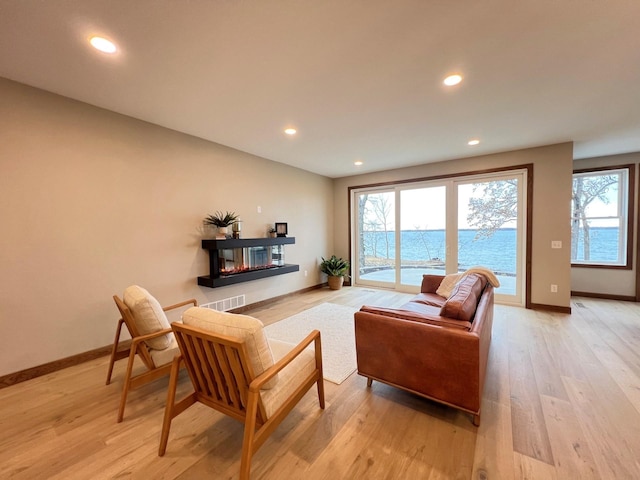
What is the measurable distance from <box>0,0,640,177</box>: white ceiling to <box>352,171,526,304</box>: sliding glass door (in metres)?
1.54

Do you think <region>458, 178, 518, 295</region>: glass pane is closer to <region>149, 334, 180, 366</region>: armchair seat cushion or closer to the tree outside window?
the tree outside window

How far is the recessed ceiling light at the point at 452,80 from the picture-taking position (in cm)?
222

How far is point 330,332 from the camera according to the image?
11.2ft

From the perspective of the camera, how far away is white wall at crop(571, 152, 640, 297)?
4543mm

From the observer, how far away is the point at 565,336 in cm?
316

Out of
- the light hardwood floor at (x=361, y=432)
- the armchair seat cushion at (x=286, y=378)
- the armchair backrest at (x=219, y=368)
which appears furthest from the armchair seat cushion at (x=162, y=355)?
the armchair seat cushion at (x=286, y=378)

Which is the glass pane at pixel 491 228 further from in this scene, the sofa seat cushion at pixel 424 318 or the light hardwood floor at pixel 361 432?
the sofa seat cushion at pixel 424 318

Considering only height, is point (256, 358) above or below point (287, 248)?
below

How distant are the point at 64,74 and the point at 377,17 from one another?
8.30 ft

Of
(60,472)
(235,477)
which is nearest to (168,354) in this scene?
(60,472)

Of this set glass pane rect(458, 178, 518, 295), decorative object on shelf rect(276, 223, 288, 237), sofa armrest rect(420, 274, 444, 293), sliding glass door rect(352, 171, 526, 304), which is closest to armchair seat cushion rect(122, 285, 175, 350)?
decorative object on shelf rect(276, 223, 288, 237)

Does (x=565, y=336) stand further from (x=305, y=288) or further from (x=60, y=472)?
(x=60, y=472)

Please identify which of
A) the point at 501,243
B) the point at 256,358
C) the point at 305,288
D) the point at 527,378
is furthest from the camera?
the point at 305,288

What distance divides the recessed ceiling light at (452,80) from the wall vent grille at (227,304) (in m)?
3.91
